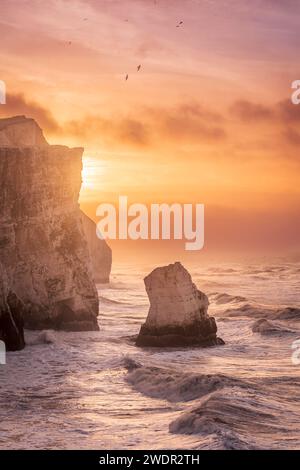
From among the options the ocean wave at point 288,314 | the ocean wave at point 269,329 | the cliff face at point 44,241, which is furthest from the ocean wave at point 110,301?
the ocean wave at point 269,329

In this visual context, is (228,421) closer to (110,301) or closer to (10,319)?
(10,319)

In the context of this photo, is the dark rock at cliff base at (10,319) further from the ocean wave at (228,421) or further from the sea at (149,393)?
the ocean wave at (228,421)

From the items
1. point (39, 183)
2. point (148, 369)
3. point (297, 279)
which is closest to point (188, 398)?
point (148, 369)

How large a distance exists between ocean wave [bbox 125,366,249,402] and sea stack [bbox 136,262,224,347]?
30.6ft

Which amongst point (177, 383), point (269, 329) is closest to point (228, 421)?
point (177, 383)

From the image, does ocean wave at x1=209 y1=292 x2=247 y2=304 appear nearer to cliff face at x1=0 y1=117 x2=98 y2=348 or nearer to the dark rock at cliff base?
Result: cliff face at x1=0 y1=117 x2=98 y2=348

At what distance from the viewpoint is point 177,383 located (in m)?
25.5

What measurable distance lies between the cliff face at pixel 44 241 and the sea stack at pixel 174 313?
8.12m

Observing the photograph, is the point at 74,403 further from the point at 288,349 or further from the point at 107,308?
the point at 107,308

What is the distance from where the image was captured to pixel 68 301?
44469 millimetres

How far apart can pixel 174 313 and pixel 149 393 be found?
12.2 meters

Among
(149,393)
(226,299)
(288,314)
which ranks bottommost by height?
(149,393)

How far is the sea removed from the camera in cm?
1881
